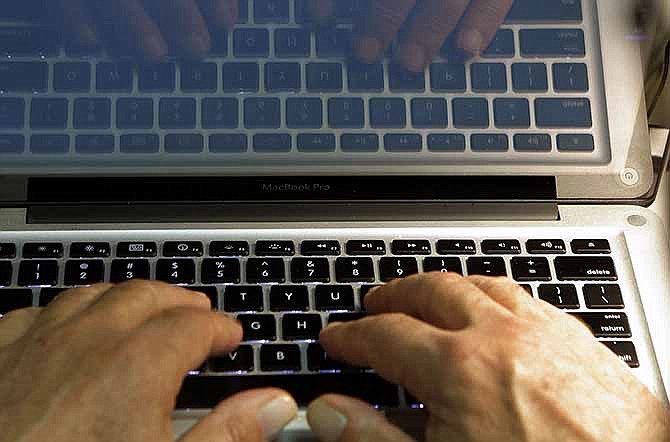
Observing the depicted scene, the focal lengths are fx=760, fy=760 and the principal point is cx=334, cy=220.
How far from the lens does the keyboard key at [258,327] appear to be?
59 centimetres

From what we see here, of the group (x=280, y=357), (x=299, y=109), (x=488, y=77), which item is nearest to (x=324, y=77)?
(x=299, y=109)

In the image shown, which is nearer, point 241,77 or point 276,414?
point 276,414

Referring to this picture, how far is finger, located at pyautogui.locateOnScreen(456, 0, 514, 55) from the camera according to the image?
0.67 metres

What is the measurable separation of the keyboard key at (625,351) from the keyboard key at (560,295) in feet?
0.13

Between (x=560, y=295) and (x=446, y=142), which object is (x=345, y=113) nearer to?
(x=446, y=142)

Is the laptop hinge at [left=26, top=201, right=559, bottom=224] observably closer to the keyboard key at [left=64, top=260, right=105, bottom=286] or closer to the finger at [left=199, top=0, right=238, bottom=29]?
the keyboard key at [left=64, top=260, right=105, bottom=286]

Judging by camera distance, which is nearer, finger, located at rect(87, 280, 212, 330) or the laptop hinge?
finger, located at rect(87, 280, 212, 330)

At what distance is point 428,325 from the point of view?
1.72 feet

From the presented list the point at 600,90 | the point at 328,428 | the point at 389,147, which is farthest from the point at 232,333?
the point at 600,90

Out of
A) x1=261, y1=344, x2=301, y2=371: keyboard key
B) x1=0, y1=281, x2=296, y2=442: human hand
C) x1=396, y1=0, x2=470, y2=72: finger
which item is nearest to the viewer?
x1=0, y1=281, x2=296, y2=442: human hand

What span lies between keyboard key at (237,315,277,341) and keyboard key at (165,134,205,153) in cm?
16

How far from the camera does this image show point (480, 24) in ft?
2.22

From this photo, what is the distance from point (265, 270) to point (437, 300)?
0.15 metres

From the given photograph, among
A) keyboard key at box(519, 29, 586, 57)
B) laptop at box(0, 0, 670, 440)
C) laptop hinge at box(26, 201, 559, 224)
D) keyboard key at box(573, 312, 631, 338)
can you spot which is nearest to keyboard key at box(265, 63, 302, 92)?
laptop at box(0, 0, 670, 440)
